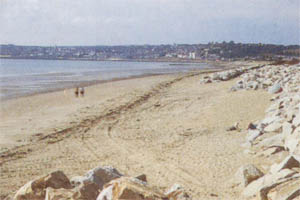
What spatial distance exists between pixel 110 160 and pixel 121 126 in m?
4.14

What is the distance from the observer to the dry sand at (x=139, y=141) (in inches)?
294

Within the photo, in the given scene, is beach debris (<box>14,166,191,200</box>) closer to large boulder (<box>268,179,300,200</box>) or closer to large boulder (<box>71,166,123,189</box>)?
large boulder (<box>71,166,123,189</box>)

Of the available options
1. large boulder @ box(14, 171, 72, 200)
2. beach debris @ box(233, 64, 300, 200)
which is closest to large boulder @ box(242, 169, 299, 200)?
beach debris @ box(233, 64, 300, 200)

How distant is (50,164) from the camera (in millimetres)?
8562

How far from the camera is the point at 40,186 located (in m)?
5.14

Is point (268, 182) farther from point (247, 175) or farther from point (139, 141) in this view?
point (139, 141)

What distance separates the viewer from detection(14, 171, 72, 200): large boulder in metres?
5.04

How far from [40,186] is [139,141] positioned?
5447 millimetres

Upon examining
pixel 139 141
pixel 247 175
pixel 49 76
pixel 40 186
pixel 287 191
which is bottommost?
pixel 49 76

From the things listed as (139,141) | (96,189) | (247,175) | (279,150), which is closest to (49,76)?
(139,141)

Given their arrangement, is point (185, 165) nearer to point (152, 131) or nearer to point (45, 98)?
point (152, 131)

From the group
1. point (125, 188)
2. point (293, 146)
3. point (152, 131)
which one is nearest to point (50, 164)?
point (152, 131)

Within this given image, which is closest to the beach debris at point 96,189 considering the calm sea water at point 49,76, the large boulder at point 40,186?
the large boulder at point 40,186

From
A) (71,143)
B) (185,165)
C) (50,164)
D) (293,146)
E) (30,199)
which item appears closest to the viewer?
(30,199)
